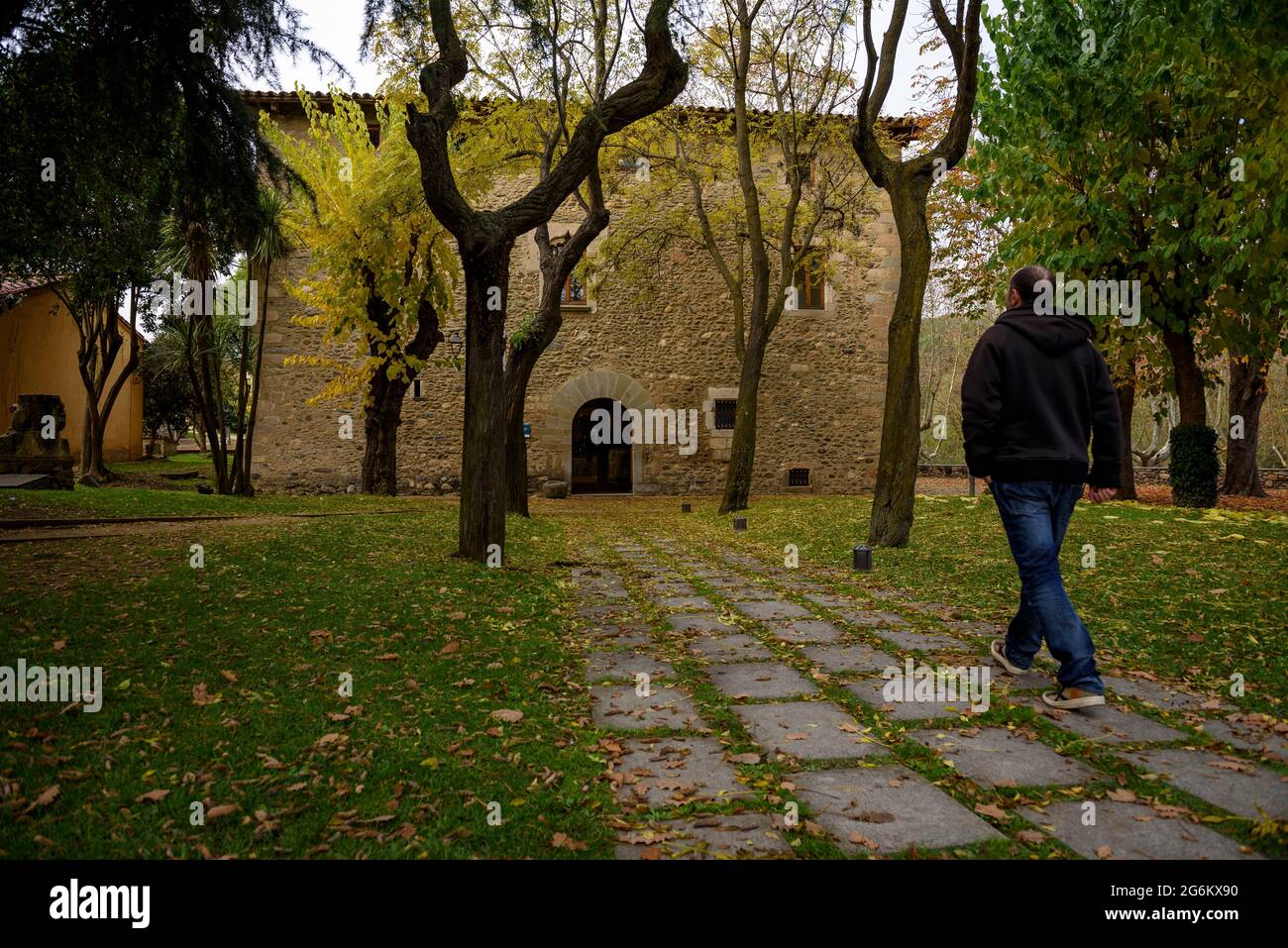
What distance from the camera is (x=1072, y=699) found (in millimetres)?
3240

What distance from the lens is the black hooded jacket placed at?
3273 millimetres

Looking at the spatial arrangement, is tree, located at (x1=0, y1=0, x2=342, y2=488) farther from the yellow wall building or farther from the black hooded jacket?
the yellow wall building

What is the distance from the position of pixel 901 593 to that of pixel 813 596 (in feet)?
2.32

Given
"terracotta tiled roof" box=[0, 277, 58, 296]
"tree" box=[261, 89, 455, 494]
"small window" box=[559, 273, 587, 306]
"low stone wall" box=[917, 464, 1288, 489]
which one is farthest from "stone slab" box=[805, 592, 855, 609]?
"terracotta tiled roof" box=[0, 277, 58, 296]

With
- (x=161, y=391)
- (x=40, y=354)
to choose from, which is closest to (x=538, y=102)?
(x=40, y=354)

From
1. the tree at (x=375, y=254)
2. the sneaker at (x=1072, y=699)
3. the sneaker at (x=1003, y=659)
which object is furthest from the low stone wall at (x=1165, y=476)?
the sneaker at (x=1072, y=699)

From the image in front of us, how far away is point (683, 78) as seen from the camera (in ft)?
22.8

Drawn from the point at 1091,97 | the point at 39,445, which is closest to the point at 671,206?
the point at 1091,97

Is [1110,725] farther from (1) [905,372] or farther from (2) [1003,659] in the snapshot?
(1) [905,372]

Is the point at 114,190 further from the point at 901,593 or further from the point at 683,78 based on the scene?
the point at 901,593

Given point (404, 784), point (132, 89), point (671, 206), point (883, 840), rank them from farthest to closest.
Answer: point (671, 206), point (132, 89), point (404, 784), point (883, 840)

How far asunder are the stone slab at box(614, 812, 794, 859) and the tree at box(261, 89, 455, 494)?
43.3ft

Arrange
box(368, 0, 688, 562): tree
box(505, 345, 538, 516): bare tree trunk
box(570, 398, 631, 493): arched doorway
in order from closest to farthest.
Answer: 1. box(368, 0, 688, 562): tree
2. box(505, 345, 538, 516): bare tree trunk
3. box(570, 398, 631, 493): arched doorway

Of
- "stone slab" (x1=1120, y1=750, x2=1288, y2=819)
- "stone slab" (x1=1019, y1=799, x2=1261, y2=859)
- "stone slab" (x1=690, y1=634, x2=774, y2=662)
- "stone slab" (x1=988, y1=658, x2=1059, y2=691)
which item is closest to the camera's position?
"stone slab" (x1=1019, y1=799, x2=1261, y2=859)
